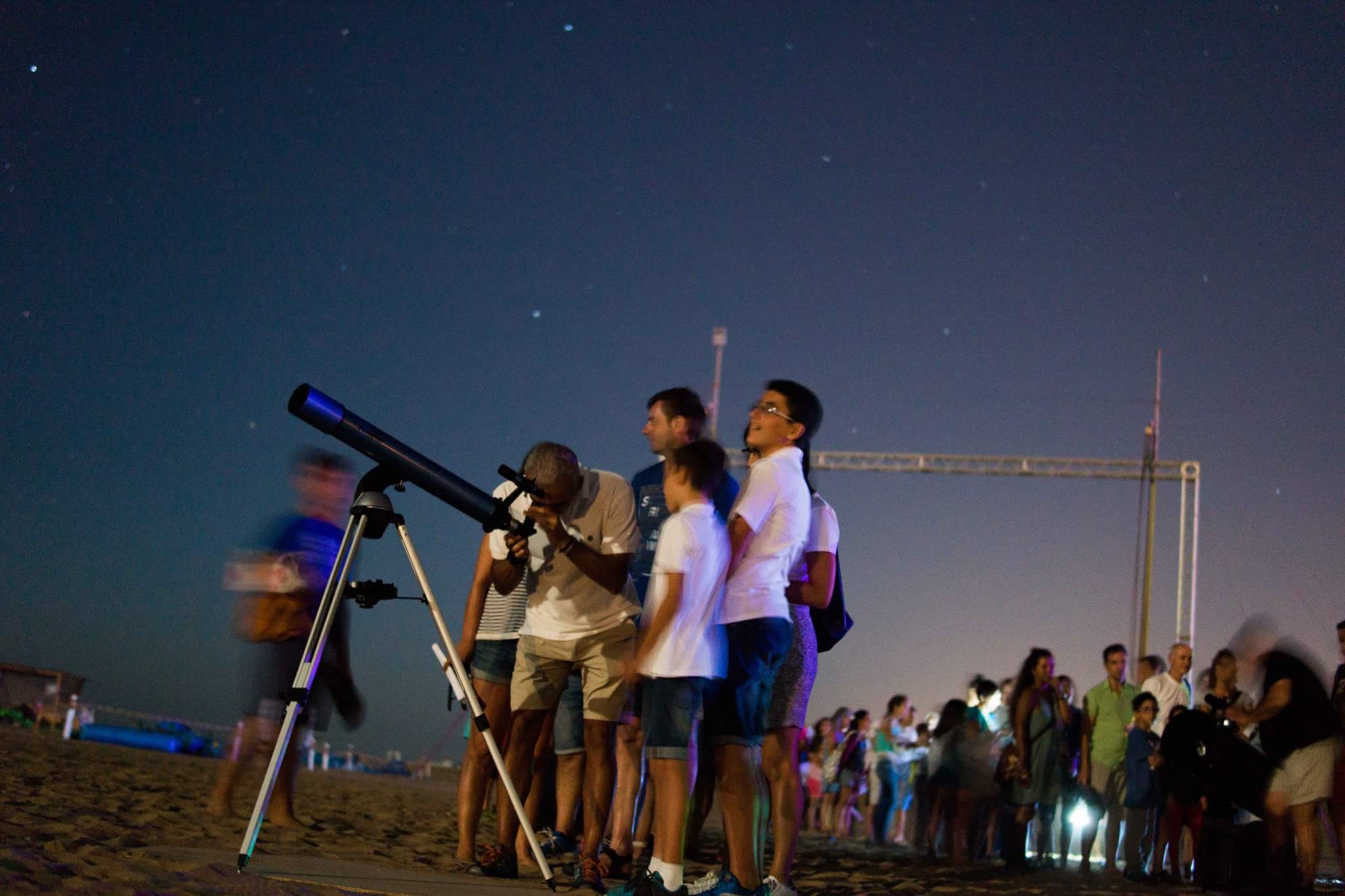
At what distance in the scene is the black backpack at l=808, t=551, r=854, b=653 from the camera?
4.79m

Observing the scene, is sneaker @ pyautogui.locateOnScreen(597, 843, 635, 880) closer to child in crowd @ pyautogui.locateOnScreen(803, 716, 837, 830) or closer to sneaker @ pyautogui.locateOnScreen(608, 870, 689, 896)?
sneaker @ pyautogui.locateOnScreen(608, 870, 689, 896)

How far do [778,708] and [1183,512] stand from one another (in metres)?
32.8

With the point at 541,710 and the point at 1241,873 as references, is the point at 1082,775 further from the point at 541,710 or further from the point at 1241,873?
the point at 541,710

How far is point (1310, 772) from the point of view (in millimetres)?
6641

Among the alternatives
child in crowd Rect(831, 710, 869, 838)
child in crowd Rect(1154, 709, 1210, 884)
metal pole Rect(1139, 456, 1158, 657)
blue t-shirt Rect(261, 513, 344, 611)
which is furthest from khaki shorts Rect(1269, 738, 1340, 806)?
metal pole Rect(1139, 456, 1158, 657)

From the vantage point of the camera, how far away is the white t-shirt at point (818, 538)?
457cm

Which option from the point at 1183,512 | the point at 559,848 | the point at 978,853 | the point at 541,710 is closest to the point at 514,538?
the point at 541,710

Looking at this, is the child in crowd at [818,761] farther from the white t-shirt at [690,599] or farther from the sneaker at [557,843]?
the white t-shirt at [690,599]

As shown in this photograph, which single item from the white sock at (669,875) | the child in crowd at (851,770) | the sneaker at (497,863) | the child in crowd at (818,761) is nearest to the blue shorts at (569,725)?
the sneaker at (497,863)

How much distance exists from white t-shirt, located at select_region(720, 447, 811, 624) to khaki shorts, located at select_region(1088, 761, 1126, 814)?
5839 millimetres

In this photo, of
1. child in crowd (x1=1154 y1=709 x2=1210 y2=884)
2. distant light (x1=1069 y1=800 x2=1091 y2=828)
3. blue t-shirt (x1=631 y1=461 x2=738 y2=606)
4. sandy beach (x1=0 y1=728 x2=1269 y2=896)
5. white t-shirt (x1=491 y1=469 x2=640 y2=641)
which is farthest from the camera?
distant light (x1=1069 y1=800 x2=1091 y2=828)

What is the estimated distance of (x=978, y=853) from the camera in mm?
10055

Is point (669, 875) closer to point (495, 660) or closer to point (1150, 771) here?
point (495, 660)

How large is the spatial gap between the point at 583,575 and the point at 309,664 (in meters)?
1.14
